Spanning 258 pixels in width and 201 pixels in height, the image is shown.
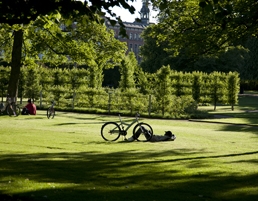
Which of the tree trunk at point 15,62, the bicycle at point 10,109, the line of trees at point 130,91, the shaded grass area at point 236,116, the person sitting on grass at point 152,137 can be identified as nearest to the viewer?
the person sitting on grass at point 152,137

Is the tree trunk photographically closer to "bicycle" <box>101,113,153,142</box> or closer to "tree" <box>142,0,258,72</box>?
"tree" <box>142,0,258,72</box>

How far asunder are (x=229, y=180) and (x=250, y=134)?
45.3 ft

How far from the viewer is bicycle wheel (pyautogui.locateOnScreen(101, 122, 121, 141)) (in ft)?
60.6

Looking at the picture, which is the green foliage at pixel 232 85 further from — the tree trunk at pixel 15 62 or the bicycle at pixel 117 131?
the bicycle at pixel 117 131

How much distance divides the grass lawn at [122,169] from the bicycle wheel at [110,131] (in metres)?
0.34

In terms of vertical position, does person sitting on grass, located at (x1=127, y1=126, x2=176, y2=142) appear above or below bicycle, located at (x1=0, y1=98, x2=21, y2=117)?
below

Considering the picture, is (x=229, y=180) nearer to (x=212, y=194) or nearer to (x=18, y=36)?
(x=212, y=194)

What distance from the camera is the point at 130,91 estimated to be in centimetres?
3750

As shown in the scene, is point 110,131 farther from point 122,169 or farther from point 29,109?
point 29,109

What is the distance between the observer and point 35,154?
44.4 feet

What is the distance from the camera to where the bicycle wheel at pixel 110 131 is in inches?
728

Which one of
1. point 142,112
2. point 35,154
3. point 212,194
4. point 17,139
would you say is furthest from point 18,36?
point 212,194

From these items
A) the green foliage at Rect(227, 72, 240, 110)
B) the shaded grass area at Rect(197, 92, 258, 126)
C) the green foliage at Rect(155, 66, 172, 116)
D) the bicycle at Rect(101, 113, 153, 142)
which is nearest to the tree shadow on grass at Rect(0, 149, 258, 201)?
the bicycle at Rect(101, 113, 153, 142)

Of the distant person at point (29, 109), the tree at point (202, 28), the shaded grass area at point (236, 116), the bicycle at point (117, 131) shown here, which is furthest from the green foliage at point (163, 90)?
the bicycle at point (117, 131)
